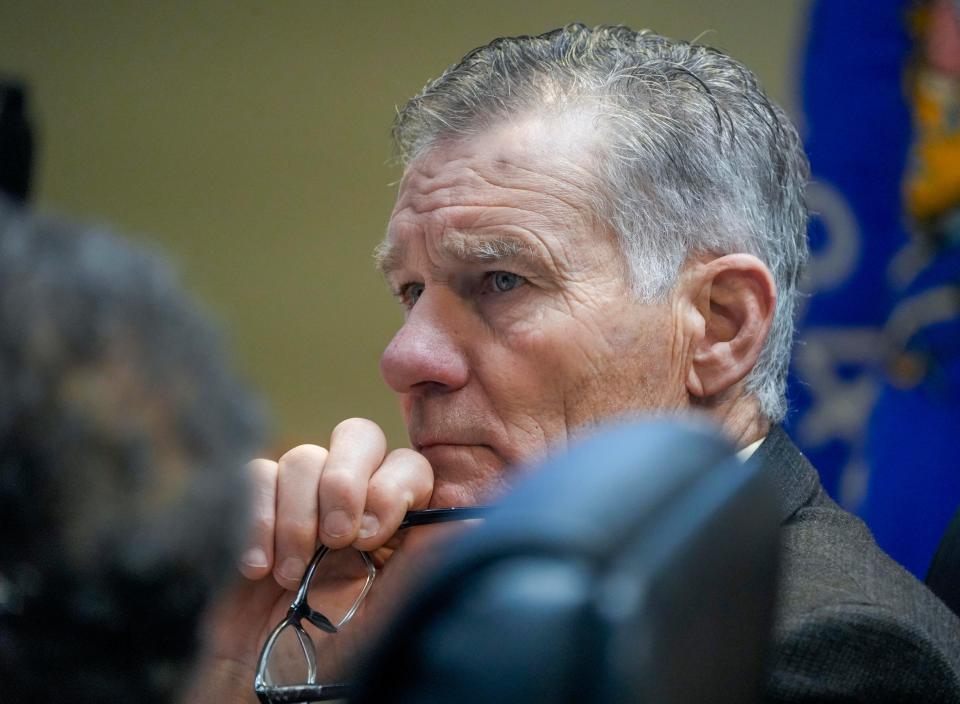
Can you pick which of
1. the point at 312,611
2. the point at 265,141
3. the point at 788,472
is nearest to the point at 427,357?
the point at 312,611

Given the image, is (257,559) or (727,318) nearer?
(257,559)

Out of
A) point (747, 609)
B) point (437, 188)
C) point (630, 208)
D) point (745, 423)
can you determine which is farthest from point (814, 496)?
point (747, 609)

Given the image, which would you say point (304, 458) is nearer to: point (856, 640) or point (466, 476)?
point (466, 476)

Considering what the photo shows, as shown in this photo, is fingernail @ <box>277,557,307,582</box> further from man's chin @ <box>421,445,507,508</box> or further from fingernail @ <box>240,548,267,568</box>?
man's chin @ <box>421,445,507,508</box>

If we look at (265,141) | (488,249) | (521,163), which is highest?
(265,141)

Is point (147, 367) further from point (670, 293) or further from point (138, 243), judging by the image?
→ point (670, 293)

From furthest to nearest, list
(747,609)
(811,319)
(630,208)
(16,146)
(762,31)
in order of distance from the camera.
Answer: (762,31)
(811,319)
(16,146)
(630,208)
(747,609)

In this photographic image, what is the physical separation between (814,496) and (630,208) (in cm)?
41

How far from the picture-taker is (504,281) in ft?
5.07

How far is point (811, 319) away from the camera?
3.00 m

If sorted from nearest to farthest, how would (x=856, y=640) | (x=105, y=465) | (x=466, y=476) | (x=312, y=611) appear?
(x=105, y=465) → (x=856, y=640) → (x=312, y=611) → (x=466, y=476)

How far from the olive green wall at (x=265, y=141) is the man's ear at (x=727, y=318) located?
207 centimetres

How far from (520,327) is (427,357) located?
12cm

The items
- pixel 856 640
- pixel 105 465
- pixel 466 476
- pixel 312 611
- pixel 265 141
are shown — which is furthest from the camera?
pixel 265 141
